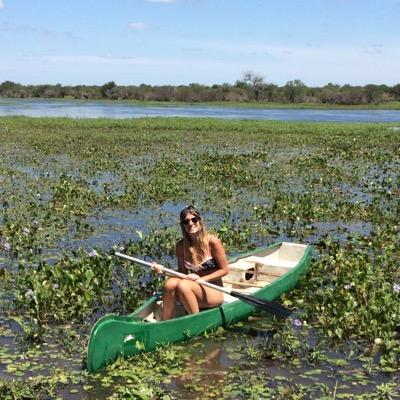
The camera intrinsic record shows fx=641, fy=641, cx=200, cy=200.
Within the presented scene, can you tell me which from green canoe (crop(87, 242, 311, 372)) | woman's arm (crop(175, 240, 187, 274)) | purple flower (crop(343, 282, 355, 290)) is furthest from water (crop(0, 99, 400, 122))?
woman's arm (crop(175, 240, 187, 274))

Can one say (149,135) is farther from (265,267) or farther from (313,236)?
(265,267)

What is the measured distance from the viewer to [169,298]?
738 cm

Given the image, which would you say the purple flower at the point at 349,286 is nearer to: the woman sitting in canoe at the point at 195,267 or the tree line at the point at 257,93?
the woman sitting in canoe at the point at 195,267

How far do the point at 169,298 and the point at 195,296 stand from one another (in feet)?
1.10

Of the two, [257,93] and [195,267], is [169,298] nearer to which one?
[195,267]

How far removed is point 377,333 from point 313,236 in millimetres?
5171

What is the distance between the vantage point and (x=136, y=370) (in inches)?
255

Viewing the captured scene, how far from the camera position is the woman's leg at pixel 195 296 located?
7344 millimetres

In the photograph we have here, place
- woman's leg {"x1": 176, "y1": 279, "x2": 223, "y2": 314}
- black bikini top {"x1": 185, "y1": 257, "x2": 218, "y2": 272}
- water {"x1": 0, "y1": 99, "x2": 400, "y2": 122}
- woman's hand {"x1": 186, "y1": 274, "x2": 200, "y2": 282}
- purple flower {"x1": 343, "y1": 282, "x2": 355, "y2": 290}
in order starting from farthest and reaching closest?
water {"x1": 0, "y1": 99, "x2": 400, "y2": 122}
purple flower {"x1": 343, "y1": 282, "x2": 355, "y2": 290}
black bikini top {"x1": 185, "y1": 257, "x2": 218, "y2": 272}
woman's hand {"x1": 186, "y1": 274, "x2": 200, "y2": 282}
woman's leg {"x1": 176, "y1": 279, "x2": 223, "y2": 314}

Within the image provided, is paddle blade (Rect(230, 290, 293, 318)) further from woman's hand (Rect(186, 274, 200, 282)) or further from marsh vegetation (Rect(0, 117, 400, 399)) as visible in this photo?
woman's hand (Rect(186, 274, 200, 282))

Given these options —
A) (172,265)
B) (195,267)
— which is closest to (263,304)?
(195,267)

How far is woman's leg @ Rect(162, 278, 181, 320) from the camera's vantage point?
7.37 meters

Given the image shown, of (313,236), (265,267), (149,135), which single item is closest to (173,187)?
(313,236)

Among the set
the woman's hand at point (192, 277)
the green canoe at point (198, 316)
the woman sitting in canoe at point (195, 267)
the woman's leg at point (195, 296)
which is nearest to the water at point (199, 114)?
the green canoe at point (198, 316)
